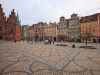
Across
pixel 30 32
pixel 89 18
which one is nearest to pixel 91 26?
pixel 89 18

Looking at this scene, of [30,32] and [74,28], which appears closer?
[74,28]

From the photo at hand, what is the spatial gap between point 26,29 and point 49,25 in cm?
3194

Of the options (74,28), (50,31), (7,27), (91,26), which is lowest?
(50,31)

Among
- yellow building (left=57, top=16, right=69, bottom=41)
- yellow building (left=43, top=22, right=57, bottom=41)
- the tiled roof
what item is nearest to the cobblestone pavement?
the tiled roof

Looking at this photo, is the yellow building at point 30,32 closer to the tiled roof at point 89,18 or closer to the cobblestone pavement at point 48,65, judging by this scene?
the tiled roof at point 89,18

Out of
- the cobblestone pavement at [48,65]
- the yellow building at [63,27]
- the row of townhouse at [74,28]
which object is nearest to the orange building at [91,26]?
the row of townhouse at [74,28]

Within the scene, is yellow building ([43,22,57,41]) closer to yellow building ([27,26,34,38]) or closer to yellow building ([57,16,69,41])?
yellow building ([57,16,69,41])

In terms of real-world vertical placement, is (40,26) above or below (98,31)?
above

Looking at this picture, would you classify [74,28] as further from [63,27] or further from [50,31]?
[50,31]

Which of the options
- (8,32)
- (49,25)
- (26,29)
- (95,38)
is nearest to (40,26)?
(49,25)

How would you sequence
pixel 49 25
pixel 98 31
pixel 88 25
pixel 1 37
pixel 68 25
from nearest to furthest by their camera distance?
1. pixel 1 37
2. pixel 98 31
3. pixel 88 25
4. pixel 68 25
5. pixel 49 25

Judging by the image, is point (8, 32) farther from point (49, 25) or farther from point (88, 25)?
point (88, 25)

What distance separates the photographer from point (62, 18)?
50594mm

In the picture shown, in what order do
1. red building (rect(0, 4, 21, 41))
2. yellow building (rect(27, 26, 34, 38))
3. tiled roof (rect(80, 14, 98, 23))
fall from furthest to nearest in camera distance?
yellow building (rect(27, 26, 34, 38))
tiled roof (rect(80, 14, 98, 23))
red building (rect(0, 4, 21, 41))
